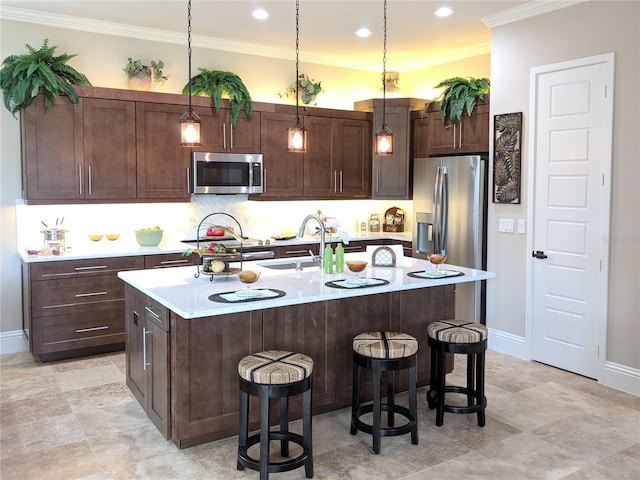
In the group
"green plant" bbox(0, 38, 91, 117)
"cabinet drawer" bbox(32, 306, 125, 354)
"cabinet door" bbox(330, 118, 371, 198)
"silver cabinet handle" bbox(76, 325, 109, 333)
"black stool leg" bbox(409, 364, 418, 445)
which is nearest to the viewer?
"black stool leg" bbox(409, 364, 418, 445)

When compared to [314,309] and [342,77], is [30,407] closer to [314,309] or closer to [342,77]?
[314,309]

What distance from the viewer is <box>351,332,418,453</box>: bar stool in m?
3.25

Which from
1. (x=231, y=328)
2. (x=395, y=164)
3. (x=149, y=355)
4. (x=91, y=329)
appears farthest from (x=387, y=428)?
(x=395, y=164)

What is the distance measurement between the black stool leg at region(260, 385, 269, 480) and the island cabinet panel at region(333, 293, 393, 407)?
37.5 inches

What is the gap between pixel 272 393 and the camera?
2859 millimetres

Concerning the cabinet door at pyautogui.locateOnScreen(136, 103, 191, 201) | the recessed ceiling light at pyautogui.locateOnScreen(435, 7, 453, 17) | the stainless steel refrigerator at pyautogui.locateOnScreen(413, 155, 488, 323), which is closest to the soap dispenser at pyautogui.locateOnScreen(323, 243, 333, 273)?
the stainless steel refrigerator at pyautogui.locateOnScreen(413, 155, 488, 323)

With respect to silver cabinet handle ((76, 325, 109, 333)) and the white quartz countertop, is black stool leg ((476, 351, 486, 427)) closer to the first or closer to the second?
the white quartz countertop

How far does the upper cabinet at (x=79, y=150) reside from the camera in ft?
16.4

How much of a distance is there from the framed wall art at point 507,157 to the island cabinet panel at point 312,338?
7.77ft

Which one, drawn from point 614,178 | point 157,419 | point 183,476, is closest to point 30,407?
point 157,419

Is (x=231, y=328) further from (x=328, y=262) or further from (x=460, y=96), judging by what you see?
(x=460, y=96)

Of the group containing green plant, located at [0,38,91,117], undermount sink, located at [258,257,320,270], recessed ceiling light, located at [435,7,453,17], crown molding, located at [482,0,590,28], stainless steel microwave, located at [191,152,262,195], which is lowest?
undermount sink, located at [258,257,320,270]

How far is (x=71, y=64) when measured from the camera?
5.45 metres

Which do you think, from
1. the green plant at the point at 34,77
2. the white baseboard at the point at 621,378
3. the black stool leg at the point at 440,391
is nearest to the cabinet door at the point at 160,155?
the green plant at the point at 34,77
